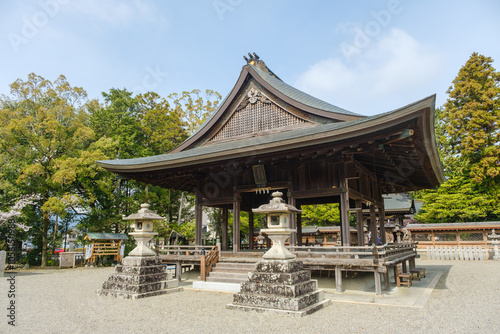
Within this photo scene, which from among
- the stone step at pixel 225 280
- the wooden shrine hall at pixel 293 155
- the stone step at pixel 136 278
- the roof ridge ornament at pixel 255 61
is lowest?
the stone step at pixel 225 280

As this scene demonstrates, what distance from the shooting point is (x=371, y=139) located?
865 centimetres

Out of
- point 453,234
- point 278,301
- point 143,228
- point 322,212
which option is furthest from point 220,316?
point 322,212

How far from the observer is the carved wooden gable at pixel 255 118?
13.0 meters

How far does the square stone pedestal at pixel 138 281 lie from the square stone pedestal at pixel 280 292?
9.80 feet

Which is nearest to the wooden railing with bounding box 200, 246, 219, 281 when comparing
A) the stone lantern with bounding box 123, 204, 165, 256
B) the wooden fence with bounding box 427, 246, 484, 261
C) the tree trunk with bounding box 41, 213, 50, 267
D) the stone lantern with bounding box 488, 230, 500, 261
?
the stone lantern with bounding box 123, 204, 165, 256

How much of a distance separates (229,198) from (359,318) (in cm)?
745

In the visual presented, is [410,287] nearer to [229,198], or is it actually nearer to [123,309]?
[229,198]

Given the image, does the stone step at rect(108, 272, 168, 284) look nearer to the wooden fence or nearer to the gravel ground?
the gravel ground

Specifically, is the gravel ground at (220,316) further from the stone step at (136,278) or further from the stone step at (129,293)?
the stone step at (136,278)

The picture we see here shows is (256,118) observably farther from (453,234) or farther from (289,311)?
(453,234)

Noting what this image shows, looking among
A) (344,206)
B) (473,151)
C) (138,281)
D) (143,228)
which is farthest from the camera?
(473,151)

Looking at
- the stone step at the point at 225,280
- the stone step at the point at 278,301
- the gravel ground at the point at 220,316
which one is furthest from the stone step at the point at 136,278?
the stone step at the point at 278,301

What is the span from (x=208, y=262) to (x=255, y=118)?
6283 millimetres

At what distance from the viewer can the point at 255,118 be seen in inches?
541
